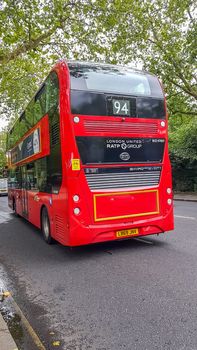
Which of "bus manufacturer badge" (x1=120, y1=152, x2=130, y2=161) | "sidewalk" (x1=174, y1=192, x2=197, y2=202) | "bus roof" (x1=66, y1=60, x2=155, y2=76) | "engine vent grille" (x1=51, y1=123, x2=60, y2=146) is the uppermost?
"bus roof" (x1=66, y1=60, x2=155, y2=76)

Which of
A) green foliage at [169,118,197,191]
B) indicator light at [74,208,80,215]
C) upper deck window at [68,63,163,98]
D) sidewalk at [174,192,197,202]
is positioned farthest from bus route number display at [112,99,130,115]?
green foliage at [169,118,197,191]

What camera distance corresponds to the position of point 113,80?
23.0ft

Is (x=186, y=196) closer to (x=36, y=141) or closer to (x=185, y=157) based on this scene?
(x=185, y=157)

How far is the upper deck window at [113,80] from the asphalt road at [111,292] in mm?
3367

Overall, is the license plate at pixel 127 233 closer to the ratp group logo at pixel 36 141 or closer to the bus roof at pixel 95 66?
the ratp group logo at pixel 36 141

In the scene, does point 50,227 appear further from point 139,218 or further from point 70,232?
point 139,218

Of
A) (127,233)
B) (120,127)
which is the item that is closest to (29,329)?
(127,233)

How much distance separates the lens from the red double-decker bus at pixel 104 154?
21.2 feet

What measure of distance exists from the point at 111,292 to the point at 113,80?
4.29m

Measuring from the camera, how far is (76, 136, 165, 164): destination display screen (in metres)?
6.58

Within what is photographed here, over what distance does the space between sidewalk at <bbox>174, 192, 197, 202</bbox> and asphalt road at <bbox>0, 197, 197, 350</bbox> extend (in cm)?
1153

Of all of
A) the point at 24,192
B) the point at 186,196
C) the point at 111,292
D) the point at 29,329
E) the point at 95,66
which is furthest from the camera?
A: the point at 186,196

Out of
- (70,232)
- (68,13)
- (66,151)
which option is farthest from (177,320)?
(68,13)

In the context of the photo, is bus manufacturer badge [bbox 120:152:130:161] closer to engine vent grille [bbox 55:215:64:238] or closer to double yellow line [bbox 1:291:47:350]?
engine vent grille [bbox 55:215:64:238]
